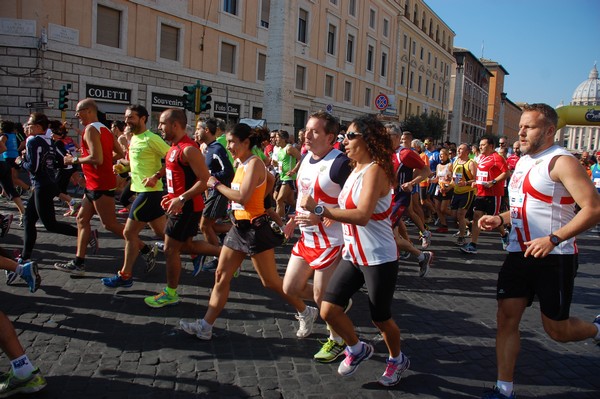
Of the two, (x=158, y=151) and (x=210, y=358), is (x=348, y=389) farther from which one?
(x=158, y=151)

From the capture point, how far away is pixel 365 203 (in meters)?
3.20

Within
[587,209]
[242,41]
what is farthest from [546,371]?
[242,41]

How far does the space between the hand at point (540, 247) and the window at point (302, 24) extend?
103 feet

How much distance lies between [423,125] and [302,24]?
64.2 ft

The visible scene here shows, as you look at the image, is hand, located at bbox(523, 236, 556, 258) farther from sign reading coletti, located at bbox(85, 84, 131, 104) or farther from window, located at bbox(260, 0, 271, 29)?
window, located at bbox(260, 0, 271, 29)

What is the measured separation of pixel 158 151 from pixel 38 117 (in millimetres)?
1940

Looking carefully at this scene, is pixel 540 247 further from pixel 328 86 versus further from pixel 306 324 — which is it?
pixel 328 86

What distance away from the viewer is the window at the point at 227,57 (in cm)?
2617

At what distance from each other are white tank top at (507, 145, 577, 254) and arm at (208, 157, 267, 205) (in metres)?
1.94

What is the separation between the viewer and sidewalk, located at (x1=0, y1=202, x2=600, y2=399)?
341cm

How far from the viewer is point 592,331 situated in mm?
3412

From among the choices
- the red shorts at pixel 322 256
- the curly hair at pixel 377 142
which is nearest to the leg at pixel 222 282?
the red shorts at pixel 322 256

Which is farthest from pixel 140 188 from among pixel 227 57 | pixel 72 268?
pixel 227 57

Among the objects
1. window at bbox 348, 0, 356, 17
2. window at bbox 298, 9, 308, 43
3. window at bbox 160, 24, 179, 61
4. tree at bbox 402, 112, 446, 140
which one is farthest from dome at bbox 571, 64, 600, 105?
window at bbox 160, 24, 179, 61
